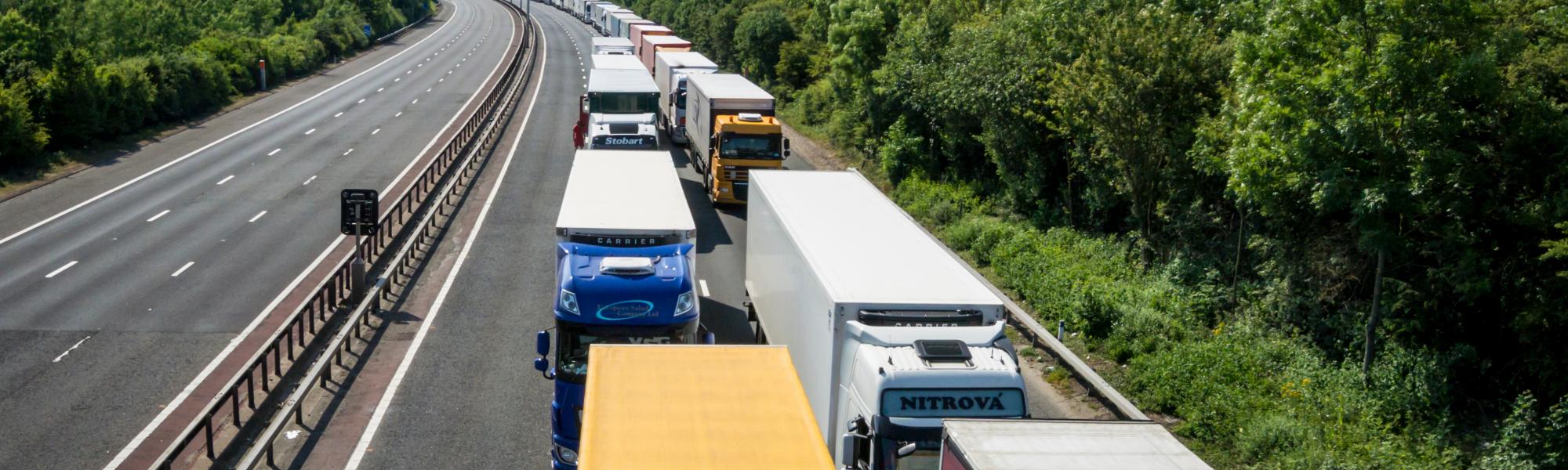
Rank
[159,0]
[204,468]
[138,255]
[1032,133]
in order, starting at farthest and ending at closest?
[159,0], [1032,133], [138,255], [204,468]

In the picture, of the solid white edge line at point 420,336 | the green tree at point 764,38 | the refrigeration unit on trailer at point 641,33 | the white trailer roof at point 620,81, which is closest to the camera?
the solid white edge line at point 420,336

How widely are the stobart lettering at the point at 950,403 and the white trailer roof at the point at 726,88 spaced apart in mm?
23701

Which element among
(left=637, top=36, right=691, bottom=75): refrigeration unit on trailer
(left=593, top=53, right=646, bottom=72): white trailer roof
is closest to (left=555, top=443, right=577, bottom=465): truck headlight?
(left=593, top=53, right=646, bottom=72): white trailer roof

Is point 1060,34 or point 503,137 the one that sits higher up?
point 1060,34

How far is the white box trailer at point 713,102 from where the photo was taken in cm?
3494

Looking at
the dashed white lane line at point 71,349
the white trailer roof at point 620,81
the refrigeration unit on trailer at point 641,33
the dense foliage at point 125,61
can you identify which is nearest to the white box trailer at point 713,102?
the white trailer roof at point 620,81

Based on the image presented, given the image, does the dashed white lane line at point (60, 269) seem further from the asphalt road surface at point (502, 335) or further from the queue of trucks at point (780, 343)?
the queue of trucks at point (780, 343)

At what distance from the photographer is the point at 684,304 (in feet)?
51.3

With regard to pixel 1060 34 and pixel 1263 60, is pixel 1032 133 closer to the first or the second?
pixel 1060 34

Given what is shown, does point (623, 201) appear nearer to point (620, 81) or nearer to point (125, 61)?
point (620, 81)

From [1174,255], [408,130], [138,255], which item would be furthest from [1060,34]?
[408,130]

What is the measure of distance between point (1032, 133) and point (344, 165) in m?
23.8

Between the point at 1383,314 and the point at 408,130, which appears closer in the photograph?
the point at 1383,314

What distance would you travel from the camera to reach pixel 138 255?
26.8 meters
